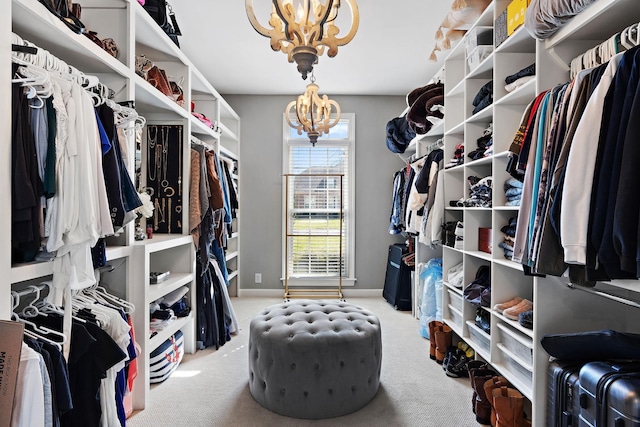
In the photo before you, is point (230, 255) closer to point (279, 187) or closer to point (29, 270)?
point (279, 187)

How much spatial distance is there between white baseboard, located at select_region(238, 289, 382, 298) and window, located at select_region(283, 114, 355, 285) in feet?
0.73

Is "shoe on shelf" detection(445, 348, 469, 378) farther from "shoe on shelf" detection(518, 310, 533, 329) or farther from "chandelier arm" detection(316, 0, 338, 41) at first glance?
"chandelier arm" detection(316, 0, 338, 41)

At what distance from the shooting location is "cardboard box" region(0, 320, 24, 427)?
1.12m

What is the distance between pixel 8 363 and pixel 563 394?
6.56 feet

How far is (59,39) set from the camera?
167cm

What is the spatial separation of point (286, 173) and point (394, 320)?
2298mm

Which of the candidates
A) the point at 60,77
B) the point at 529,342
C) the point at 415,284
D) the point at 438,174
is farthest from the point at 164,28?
the point at 415,284

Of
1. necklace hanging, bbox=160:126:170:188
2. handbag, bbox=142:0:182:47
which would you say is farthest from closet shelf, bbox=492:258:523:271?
handbag, bbox=142:0:182:47

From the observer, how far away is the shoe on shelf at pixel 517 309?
2.05 meters

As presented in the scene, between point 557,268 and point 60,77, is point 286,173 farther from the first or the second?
point 557,268

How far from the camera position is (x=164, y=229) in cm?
301

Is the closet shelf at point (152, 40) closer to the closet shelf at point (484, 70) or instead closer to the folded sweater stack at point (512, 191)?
the closet shelf at point (484, 70)

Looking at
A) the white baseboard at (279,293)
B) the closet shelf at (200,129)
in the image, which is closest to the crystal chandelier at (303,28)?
the closet shelf at (200,129)

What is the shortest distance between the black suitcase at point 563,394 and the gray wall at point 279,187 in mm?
3413
